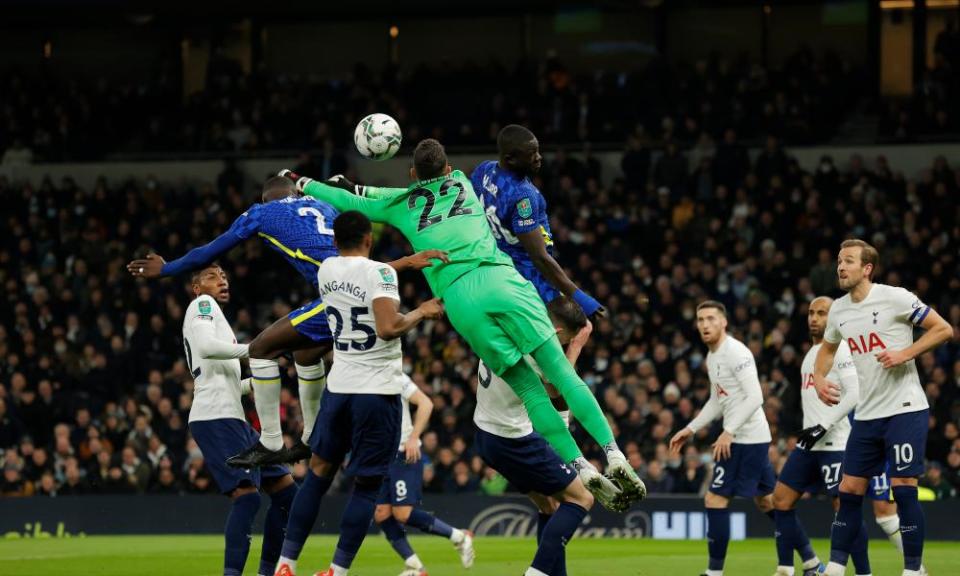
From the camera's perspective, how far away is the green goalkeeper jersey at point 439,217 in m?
9.84

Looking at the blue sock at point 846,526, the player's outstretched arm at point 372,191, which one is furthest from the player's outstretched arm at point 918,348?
the player's outstretched arm at point 372,191

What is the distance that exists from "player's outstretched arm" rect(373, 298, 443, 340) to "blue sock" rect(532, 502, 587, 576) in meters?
1.61

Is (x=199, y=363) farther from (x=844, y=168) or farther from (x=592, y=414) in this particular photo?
(x=844, y=168)

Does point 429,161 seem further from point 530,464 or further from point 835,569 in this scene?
point 835,569

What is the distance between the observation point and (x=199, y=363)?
11688 mm

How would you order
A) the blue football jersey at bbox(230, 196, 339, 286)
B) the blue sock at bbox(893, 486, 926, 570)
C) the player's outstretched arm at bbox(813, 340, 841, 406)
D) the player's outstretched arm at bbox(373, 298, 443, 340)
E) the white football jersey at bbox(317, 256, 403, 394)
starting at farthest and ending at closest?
the player's outstretched arm at bbox(813, 340, 841, 406)
the blue sock at bbox(893, 486, 926, 570)
the blue football jersey at bbox(230, 196, 339, 286)
the white football jersey at bbox(317, 256, 403, 394)
the player's outstretched arm at bbox(373, 298, 443, 340)

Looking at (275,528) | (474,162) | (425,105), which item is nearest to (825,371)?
(275,528)

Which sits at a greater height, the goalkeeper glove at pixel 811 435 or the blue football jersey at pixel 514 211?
the blue football jersey at pixel 514 211

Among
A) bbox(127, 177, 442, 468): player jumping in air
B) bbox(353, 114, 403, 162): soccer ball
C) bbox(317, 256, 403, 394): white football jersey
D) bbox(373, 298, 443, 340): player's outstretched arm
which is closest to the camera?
bbox(373, 298, 443, 340): player's outstretched arm

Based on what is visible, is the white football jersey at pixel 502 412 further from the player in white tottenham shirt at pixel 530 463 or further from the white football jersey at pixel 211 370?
the white football jersey at pixel 211 370

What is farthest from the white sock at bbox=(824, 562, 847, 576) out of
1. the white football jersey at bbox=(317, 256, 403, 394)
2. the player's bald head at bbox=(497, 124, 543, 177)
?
the player's bald head at bbox=(497, 124, 543, 177)

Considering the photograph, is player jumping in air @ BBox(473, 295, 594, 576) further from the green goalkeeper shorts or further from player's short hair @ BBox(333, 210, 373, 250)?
player's short hair @ BBox(333, 210, 373, 250)

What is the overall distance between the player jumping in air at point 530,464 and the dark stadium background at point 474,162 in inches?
416

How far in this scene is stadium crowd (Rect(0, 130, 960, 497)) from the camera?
21.4 meters
